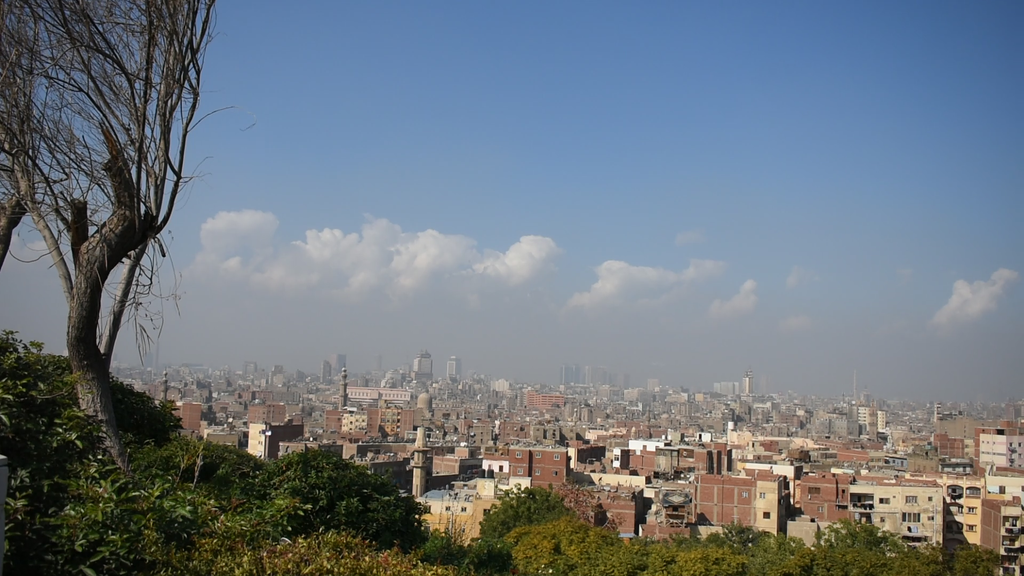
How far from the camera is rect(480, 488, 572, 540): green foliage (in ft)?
58.2

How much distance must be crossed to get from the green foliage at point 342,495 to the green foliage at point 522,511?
10.4m

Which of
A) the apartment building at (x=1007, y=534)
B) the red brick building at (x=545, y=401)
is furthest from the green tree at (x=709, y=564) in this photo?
the red brick building at (x=545, y=401)

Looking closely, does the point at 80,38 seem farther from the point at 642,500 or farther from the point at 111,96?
the point at 642,500

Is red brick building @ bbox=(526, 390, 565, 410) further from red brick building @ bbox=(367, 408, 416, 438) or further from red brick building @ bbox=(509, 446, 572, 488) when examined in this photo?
red brick building @ bbox=(509, 446, 572, 488)

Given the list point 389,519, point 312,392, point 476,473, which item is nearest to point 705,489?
point 476,473

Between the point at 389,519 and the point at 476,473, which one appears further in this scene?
the point at 476,473

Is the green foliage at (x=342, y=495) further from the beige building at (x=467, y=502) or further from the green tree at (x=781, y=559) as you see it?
the beige building at (x=467, y=502)

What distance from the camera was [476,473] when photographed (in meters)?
37.8

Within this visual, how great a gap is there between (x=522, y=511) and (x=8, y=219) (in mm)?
14189

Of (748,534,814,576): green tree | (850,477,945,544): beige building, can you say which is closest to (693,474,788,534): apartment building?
A: (850,477,945,544): beige building

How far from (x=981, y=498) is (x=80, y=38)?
25.5 m

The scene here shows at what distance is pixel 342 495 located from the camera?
22.0 ft

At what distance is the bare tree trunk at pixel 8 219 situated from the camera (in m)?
4.95

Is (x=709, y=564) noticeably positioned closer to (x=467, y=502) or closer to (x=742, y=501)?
(x=467, y=502)
